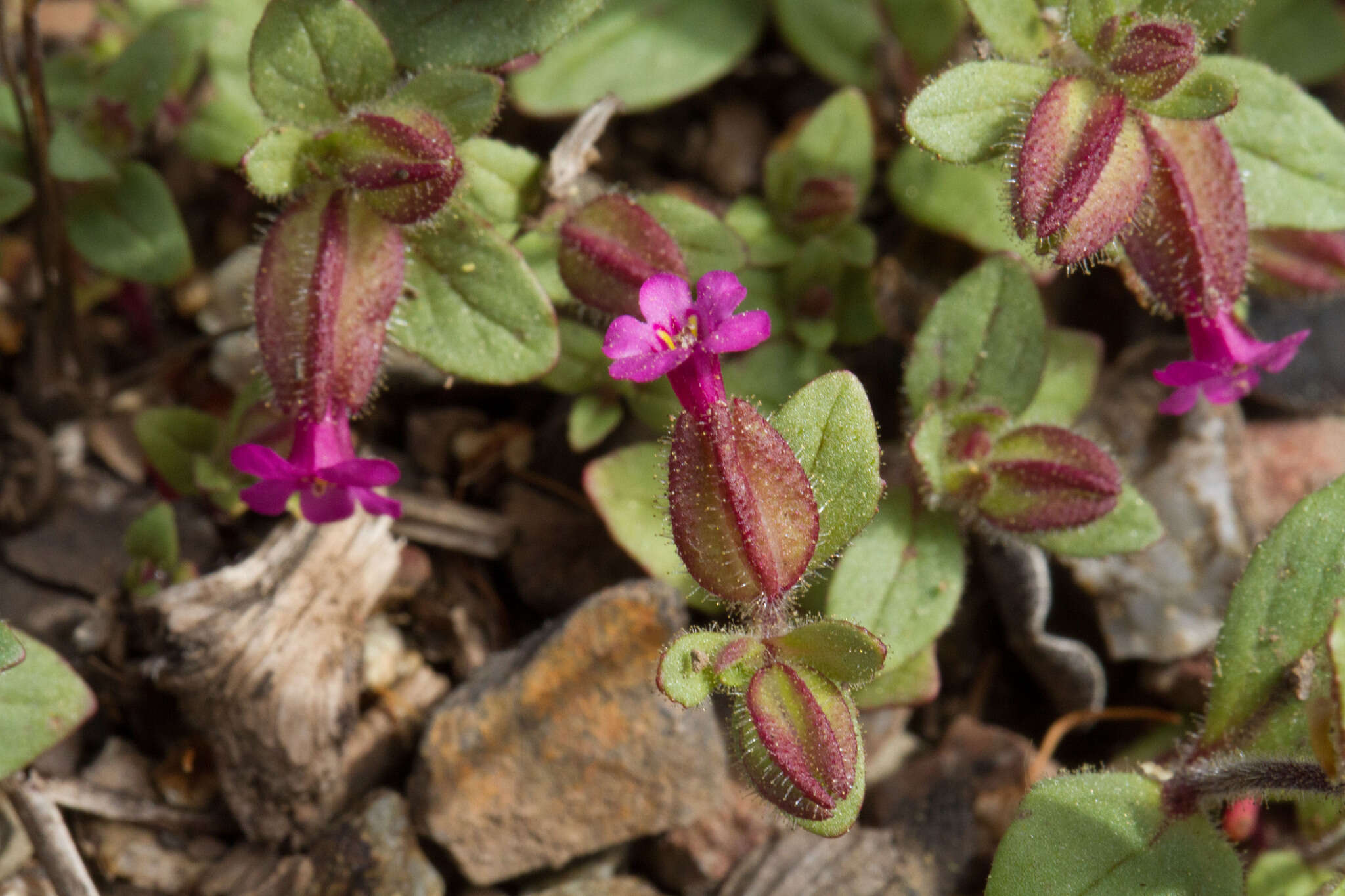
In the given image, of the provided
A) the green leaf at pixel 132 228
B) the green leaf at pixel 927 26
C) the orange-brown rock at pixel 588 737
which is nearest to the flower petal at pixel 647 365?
the orange-brown rock at pixel 588 737

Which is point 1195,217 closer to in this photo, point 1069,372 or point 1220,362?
point 1220,362

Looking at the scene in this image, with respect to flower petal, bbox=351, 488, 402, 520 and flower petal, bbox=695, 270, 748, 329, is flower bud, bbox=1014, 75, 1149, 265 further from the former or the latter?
flower petal, bbox=351, 488, 402, 520

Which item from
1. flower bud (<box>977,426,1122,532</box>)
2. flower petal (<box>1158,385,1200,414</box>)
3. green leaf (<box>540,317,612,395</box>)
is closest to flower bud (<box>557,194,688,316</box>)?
green leaf (<box>540,317,612,395</box>)

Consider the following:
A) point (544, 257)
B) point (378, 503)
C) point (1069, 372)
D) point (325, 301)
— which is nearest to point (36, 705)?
point (378, 503)

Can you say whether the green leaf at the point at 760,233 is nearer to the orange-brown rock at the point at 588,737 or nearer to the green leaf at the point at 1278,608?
the orange-brown rock at the point at 588,737

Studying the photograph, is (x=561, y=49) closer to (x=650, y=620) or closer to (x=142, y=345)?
(x=142, y=345)
